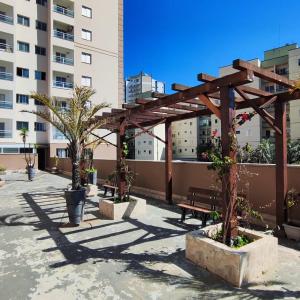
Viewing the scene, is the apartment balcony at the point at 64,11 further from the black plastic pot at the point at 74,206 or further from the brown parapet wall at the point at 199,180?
the black plastic pot at the point at 74,206

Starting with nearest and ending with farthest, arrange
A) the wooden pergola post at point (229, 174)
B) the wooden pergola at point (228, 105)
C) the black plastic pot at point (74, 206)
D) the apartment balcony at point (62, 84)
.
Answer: the wooden pergola post at point (229, 174) → the wooden pergola at point (228, 105) → the black plastic pot at point (74, 206) → the apartment balcony at point (62, 84)

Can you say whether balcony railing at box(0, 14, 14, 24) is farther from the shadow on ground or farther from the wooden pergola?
the shadow on ground

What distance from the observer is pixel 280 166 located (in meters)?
6.95

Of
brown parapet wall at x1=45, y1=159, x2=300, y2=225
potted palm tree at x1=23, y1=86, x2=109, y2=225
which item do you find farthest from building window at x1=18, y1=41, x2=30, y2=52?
potted palm tree at x1=23, y1=86, x2=109, y2=225

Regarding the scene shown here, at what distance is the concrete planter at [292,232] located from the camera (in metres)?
6.35

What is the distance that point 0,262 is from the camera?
535 cm

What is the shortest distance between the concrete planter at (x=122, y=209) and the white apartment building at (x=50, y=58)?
21959mm

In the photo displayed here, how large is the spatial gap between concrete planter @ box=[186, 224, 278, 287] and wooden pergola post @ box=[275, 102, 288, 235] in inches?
82.1

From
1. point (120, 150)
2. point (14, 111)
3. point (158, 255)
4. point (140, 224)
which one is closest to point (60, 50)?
point (14, 111)

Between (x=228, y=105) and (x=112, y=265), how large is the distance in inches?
147

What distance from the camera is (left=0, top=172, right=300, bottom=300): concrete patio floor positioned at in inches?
164

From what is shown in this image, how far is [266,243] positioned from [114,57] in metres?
37.1

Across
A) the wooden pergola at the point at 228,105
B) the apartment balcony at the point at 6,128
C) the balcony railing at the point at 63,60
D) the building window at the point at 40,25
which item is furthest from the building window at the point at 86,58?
the wooden pergola at the point at 228,105

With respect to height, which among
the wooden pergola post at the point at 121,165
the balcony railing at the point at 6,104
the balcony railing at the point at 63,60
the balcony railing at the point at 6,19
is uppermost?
the balcony railing at the point at 6,19
